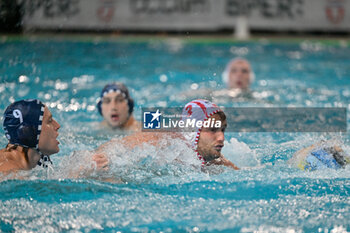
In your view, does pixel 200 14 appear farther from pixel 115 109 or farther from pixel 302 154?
pixel 302 154

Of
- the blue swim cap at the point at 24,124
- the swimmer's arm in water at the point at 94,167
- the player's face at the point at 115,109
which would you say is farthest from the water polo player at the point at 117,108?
the blue swim cap at the point at 24,124

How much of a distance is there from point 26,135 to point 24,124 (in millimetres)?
80

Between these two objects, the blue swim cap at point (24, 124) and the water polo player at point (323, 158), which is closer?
the blue swim cap at point (24, 124)

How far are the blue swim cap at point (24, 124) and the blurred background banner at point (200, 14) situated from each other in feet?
35.3

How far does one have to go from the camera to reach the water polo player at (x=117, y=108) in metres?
5.34

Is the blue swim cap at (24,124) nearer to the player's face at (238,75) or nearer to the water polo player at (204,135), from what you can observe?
the water polo player at (204,135)

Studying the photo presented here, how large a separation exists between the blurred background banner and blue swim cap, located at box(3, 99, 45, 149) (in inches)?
424

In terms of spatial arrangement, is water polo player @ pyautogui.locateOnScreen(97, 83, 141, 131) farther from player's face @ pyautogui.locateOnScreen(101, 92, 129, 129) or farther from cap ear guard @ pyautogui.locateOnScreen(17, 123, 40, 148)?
cap ear guard @ pyautogui.locateOnScreen(17, 123, 40, 148)

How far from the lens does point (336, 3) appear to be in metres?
13.9

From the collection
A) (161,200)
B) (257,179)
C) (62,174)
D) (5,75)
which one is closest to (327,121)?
(257,179)

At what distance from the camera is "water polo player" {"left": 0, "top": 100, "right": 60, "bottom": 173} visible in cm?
335

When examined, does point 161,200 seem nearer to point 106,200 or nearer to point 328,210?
point 106,200

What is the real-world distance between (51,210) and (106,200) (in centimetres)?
38

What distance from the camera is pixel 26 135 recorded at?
334 centimetres
